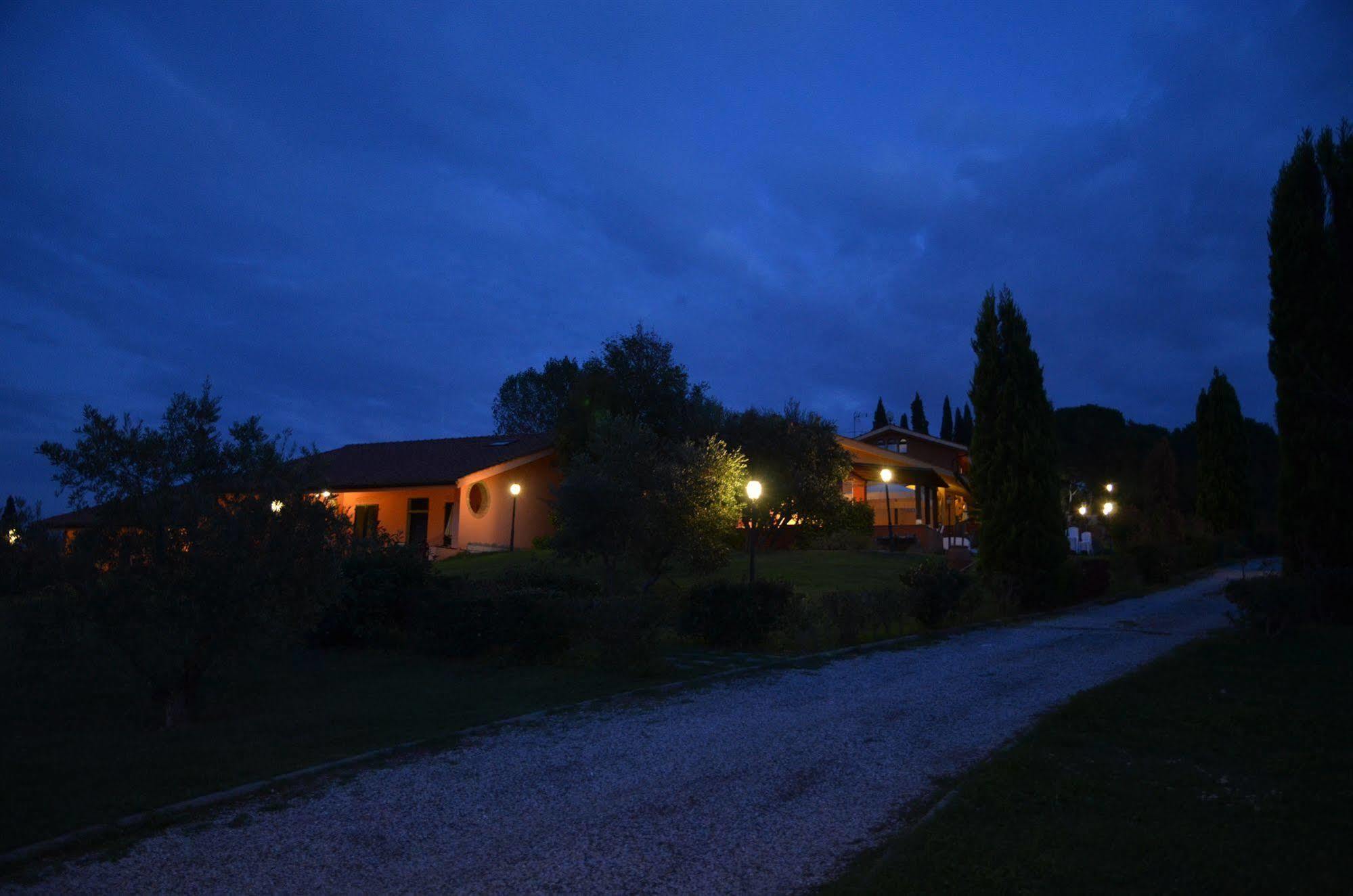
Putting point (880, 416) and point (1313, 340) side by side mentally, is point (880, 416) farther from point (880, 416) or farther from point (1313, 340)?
point (1313, 340)

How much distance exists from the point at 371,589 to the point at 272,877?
972cm

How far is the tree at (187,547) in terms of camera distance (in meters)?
7.97

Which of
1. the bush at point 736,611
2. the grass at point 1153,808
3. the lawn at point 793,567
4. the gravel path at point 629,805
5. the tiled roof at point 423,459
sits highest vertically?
the tiled roof at point 423,459

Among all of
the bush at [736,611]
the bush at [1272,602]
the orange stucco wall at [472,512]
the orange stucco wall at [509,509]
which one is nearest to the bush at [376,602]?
the bush at [736,611]

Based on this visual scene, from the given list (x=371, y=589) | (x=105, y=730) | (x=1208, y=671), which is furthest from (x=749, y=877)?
(x=371, y=589)

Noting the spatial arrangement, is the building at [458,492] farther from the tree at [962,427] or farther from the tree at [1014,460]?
the tree at [962,427]

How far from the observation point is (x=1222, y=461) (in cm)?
3628

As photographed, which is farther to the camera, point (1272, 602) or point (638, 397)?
point (638, 397)

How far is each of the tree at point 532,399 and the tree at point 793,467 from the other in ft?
116

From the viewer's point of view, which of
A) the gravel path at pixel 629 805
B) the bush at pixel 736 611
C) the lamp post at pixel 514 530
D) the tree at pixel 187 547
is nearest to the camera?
the gravel path at pixel 629 805

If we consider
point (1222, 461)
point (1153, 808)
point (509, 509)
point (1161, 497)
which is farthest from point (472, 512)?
point (1161, 497)

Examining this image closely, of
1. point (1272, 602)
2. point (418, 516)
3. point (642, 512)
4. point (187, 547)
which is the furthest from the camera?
point (418, 516)

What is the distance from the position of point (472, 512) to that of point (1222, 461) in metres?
31.4

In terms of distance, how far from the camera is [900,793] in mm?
5770
